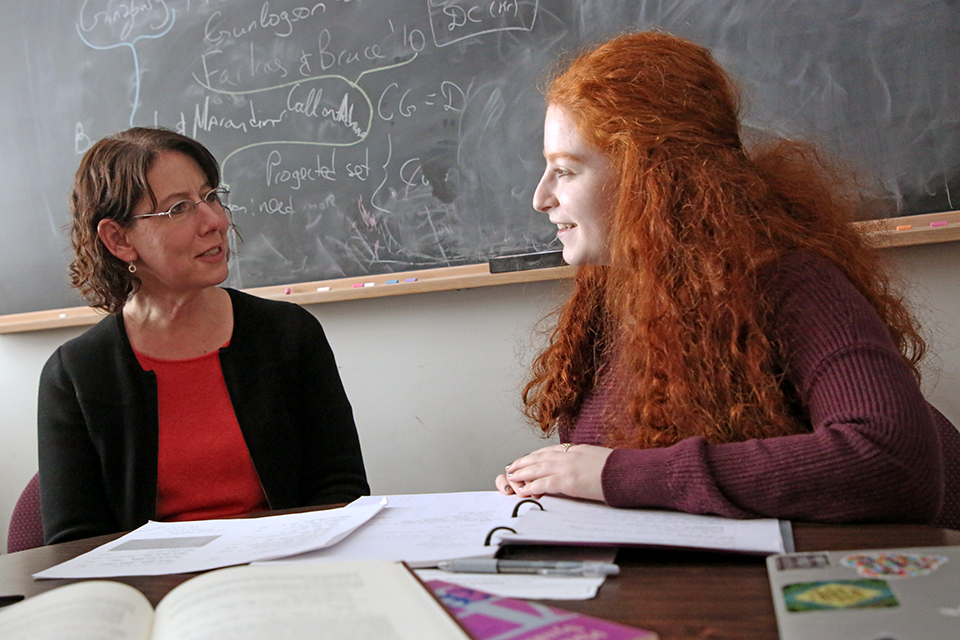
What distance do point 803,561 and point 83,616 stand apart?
556 mm

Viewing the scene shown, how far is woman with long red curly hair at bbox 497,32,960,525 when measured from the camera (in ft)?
2.70

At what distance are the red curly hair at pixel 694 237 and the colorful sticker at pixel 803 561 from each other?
1.03ft

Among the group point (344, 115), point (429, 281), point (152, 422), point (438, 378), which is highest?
point (344, 115)

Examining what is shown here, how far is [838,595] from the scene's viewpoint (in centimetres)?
56

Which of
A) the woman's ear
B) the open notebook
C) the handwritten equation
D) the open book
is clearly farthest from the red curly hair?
the woman's ear

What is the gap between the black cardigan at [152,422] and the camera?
143cm

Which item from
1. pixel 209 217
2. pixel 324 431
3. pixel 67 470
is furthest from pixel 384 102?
pixel 67 470

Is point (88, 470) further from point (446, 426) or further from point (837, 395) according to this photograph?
point (837, 395)

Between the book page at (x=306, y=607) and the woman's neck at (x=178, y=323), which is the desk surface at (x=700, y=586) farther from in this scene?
the woman's neck at (x=178, y=323)

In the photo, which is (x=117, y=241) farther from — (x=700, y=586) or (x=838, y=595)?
(x=838, y=595)

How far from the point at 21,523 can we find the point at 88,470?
18 cm

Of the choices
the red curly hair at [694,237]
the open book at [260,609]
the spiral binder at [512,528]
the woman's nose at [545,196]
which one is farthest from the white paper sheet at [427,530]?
the woman's nose at [545,196]

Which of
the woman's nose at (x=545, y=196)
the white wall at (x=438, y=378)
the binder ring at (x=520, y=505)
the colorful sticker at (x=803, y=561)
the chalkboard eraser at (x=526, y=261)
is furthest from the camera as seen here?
the white wall at (x=438, y=378)

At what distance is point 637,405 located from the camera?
1.06 m
